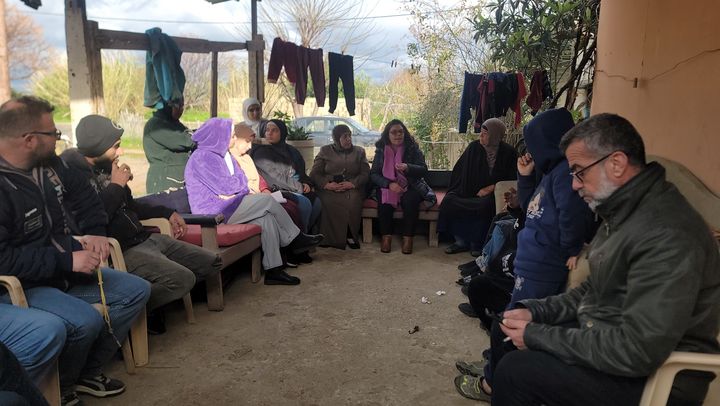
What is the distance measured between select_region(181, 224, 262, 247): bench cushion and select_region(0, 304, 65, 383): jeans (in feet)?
5.10

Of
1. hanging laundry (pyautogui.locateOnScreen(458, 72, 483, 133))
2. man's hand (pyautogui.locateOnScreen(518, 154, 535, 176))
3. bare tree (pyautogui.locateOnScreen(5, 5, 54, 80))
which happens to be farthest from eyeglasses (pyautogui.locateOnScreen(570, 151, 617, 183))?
bare tree (pyautogui.locateOnScreen(5, 5, 54, 80))

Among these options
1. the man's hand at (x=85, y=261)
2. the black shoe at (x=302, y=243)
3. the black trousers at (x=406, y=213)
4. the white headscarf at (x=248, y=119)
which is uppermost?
the white headscarf at (x=248, y=119)

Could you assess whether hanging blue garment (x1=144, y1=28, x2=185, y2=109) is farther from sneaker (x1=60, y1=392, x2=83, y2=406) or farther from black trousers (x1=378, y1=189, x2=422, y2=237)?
sneaker (x1=60, y1=392, x2=83, y2=406)

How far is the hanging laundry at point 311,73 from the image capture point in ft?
19.4

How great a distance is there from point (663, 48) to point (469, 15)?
5.72 meters

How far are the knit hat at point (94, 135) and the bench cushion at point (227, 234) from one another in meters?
0.91

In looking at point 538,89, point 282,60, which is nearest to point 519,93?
point 538,89

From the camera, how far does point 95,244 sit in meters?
2.45

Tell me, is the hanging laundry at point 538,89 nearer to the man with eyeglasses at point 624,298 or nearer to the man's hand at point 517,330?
the man with eyeglasses at point 624,298

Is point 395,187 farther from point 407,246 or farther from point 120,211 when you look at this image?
point 120,211

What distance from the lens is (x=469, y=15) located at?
8.50 m

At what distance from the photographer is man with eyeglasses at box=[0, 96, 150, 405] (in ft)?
6.77

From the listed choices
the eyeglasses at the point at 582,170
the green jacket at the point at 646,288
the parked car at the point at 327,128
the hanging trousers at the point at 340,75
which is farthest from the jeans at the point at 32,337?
the parked car at the point at 327,128

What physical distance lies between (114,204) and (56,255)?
0.70 m
